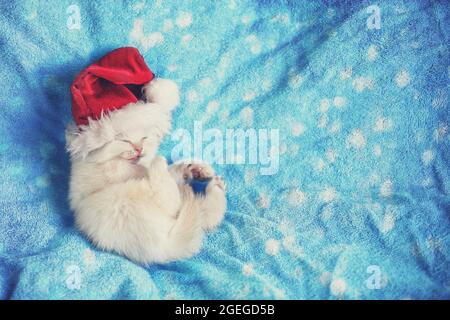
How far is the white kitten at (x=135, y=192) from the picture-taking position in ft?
3.44

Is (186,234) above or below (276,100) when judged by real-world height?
below

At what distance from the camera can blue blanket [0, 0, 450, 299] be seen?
1.18 meters

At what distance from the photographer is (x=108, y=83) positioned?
1.12 meters

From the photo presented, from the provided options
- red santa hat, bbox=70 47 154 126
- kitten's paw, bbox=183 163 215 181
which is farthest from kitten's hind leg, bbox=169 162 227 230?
red santa hat, bbox=70 47 154 126

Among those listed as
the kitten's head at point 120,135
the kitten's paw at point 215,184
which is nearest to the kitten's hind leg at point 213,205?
the kitten's paw at point 215,184

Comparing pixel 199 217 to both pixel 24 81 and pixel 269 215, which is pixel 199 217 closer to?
pixel 269 215

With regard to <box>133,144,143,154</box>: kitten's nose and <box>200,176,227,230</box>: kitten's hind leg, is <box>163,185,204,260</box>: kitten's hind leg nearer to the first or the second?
<box>200,176,227,230</box>: kitten's hind leg

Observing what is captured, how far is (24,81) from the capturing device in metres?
1.21

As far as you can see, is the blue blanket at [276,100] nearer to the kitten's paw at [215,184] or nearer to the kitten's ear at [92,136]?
the kitten's paw at [215,184]

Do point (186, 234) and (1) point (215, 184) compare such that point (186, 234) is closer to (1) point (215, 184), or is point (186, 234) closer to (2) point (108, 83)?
(1) point (215, 184)

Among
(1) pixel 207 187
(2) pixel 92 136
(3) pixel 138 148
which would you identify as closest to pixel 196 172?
(1) pixel 207 187

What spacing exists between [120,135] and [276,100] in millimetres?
419
